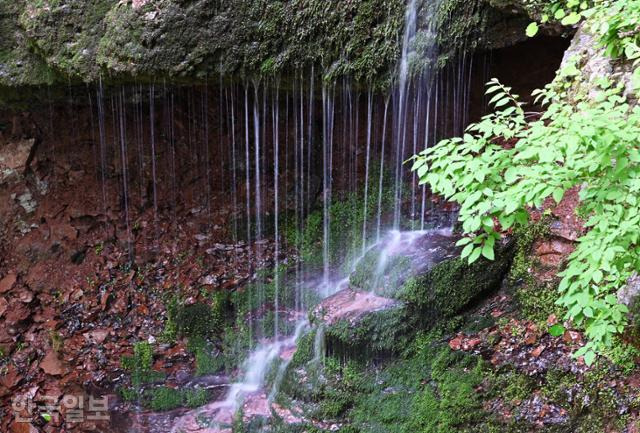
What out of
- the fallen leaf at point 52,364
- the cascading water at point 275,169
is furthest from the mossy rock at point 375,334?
the fallen leaf at point 52,364

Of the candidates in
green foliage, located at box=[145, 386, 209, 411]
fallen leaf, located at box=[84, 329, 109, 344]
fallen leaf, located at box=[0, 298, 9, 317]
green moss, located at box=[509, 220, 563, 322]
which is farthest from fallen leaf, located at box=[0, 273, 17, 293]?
green moss, located at box=[509, 220, 563, 322]

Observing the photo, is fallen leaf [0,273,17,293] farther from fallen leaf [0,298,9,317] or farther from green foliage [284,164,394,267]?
green foliage [284,164,394,267]

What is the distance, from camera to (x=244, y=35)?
562cm

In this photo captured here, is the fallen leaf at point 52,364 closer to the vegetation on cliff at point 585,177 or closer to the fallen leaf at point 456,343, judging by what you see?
the fallen leaf at point 456,343

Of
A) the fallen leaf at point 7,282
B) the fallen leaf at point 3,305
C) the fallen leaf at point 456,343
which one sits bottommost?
the fallen leaf at point 3,305

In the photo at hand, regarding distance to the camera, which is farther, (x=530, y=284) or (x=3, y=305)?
(x=3, y=305)

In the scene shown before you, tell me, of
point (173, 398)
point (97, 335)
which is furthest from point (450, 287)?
point (97, 335)

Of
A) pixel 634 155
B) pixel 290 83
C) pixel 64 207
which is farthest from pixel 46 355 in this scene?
pixel 634 155

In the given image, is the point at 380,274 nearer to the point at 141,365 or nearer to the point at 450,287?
the point at 450,287

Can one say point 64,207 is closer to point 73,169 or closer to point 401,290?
point 73,169

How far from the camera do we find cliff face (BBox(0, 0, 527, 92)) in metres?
5.42

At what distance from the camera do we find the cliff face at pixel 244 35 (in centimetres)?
542

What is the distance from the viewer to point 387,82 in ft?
18.7

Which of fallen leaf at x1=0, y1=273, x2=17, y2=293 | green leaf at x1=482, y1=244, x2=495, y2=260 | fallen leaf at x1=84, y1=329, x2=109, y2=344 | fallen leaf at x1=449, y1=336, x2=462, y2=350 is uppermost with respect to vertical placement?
green leaf at x1=482, y1=244, x2=495, y2=260
